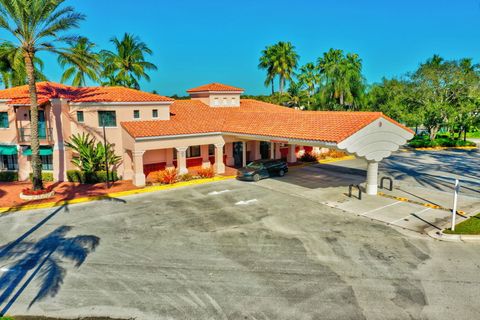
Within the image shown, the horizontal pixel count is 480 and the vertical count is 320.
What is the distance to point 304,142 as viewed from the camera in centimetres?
2098

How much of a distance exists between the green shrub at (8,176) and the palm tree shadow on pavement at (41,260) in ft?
43.5

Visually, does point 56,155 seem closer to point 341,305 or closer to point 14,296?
point 14,296

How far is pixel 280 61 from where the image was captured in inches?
1957

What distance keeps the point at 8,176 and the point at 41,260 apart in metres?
16.8

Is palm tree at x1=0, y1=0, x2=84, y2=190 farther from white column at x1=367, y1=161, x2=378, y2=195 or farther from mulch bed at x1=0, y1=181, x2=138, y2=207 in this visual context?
white column at x1=367, y1=161, x2=378, y2=195

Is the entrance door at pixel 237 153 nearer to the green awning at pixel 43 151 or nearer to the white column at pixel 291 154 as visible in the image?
the white column at pixel 291 154

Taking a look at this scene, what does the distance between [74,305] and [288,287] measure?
6.24 meters

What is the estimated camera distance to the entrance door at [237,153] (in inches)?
1230

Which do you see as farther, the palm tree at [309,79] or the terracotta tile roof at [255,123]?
the palm tree at [309,79]

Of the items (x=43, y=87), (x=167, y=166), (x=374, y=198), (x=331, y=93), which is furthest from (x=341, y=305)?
(x=331, y=93)

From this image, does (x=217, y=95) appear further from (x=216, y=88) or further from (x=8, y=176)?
(x=8, y=176)

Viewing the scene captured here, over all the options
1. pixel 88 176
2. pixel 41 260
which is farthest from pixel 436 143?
pixel 41 260

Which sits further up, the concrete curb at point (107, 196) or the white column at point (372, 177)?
the white column at point (372, 177)

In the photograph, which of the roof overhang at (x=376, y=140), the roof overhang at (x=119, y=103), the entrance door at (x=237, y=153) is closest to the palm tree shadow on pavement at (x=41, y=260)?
the roof overhang at (x=119, y=103)
